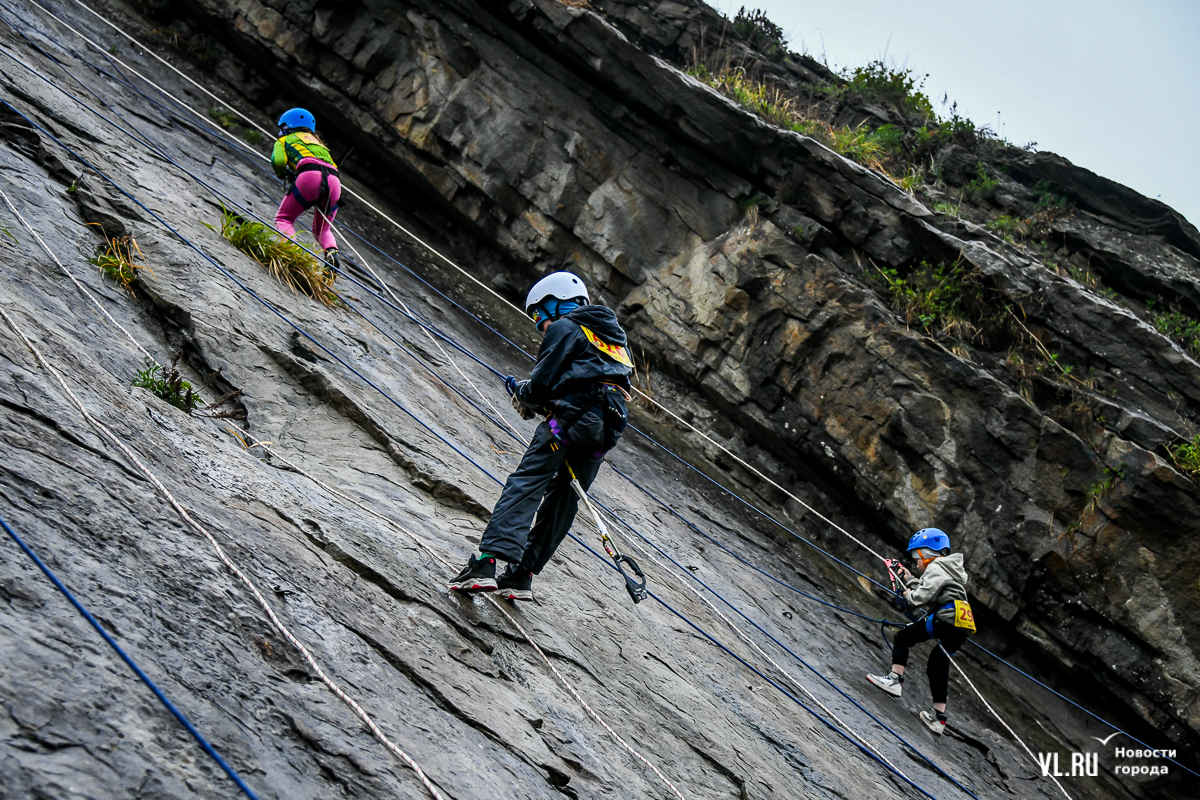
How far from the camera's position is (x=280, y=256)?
7719mm

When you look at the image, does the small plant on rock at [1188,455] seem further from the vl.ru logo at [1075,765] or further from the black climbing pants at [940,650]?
the black climbing pants at [940,650]

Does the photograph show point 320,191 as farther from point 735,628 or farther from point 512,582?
point 735,628

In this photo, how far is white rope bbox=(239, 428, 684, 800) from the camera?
4.06 m

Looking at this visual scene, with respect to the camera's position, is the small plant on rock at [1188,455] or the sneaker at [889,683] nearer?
the sneaker at [889,683]

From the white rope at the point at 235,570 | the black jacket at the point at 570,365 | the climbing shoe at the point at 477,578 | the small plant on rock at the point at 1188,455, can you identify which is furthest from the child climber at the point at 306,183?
the small plant on rock at the point at 1188,455

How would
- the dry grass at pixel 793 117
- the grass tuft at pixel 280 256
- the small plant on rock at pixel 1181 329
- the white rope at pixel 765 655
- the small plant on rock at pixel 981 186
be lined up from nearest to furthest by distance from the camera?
the white rope at pixel 765 655 < the grass tuft at pixel 280 256 < the small plant on rock at pixel 1181 329 < the dry grass at pixel 793 117 < the small plant on rock at pixel 981 186

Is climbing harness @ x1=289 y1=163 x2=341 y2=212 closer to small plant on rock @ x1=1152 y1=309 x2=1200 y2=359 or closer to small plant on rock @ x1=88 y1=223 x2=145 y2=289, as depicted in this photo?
small plant on rock @ x1=88 y1=223 x2=145 y2=289

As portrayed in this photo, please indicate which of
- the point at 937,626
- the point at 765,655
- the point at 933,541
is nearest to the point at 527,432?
the point at 765,655

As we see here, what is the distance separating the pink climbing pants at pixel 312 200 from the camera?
8.63 m

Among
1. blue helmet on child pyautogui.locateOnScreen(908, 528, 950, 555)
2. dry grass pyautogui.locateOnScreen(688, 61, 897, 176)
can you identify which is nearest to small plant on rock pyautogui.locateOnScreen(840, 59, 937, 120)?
dry grass pyautogui.locateOnScreen(688, 61, 897, 176)

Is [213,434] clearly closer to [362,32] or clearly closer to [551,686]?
[551,686]

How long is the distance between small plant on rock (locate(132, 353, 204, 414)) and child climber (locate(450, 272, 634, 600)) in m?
1.95

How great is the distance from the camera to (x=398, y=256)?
11.0 m

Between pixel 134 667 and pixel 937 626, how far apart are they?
21.9ft
